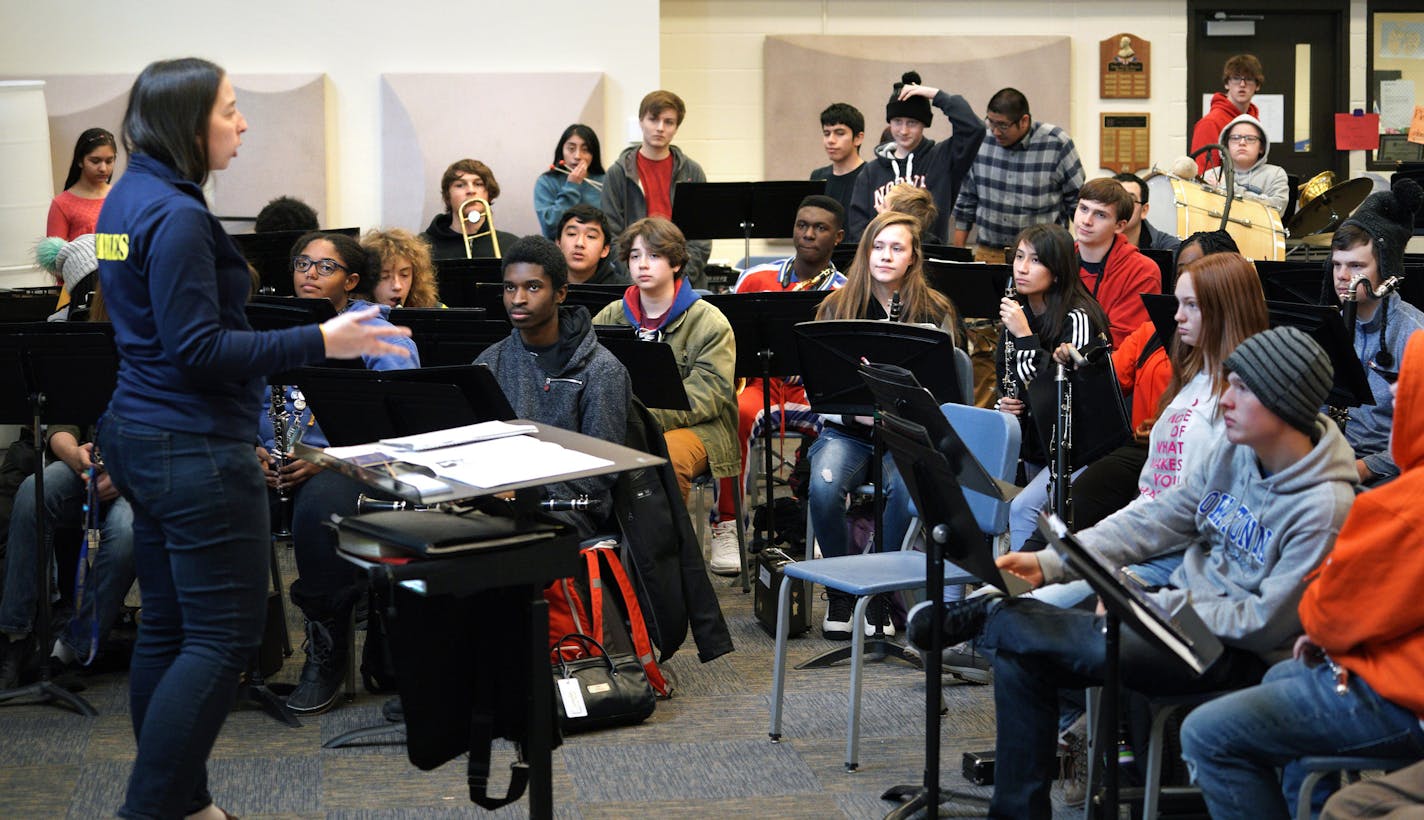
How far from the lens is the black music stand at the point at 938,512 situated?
2.66 meters

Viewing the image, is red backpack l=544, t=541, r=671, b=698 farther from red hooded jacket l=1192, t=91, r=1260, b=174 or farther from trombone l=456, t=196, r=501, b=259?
red hooded jacket l=1192, t=91, r=1260, b=174

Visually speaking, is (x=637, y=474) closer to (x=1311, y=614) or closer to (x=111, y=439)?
(x=111, y=439)

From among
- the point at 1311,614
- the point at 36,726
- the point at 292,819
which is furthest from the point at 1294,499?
the point at 36,726

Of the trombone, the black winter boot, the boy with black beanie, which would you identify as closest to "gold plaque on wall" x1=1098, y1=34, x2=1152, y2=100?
the boy with black beanie

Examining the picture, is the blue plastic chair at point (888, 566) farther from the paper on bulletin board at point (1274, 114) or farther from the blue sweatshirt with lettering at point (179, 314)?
the paper on bulletin board at point (1274, 114)

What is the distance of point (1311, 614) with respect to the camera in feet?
7.68

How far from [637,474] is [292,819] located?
1213mm

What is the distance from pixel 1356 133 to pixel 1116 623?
789cm

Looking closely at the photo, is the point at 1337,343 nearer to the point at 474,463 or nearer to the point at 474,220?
the point at 474,463

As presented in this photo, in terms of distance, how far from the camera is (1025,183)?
22.3 feet

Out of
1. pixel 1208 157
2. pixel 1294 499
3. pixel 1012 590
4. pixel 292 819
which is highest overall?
pixel 1208 157

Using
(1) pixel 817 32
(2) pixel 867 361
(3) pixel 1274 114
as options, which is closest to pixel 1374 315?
(2) pixel 867 361

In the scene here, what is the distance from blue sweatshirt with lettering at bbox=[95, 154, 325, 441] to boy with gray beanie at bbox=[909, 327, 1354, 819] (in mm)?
1337

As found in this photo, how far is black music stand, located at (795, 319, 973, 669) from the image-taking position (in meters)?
3.95
